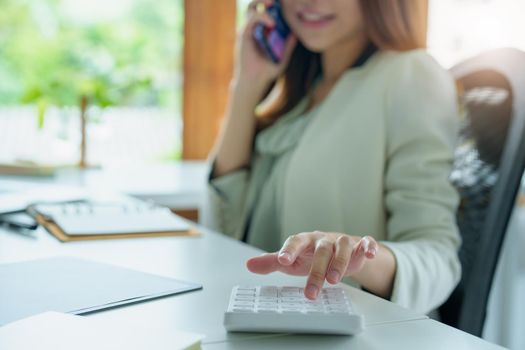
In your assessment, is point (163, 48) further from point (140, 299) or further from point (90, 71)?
point (140, 299)

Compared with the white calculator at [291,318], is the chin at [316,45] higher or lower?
higher

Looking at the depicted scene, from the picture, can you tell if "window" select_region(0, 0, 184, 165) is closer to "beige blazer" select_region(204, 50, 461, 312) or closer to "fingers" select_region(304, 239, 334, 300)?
"beige blazer" select_region(204, 50, 461, 312)

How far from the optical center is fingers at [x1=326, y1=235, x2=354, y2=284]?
609 millimetres

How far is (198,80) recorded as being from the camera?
2.41m

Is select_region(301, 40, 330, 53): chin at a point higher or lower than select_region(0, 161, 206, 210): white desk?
higher

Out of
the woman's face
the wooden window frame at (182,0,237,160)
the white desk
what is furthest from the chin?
the wooden window frame at (182,0,237,160)

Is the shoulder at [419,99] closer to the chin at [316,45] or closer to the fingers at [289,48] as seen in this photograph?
the chin at [316,45]

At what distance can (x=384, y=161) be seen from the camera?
3.73 ft

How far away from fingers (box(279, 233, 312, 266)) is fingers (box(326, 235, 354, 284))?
3 centimetres

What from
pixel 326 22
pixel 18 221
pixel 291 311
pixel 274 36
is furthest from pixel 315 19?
pixel 291 311

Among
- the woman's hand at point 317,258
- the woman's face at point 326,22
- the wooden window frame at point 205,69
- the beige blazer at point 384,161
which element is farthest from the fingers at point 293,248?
the wooden window frame at point 205,69

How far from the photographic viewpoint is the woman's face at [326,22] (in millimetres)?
1312

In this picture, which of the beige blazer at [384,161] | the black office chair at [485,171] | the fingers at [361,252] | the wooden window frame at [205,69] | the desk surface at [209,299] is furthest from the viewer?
the wooden window frame at [205,69]

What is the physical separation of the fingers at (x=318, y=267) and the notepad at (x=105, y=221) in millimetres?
408
